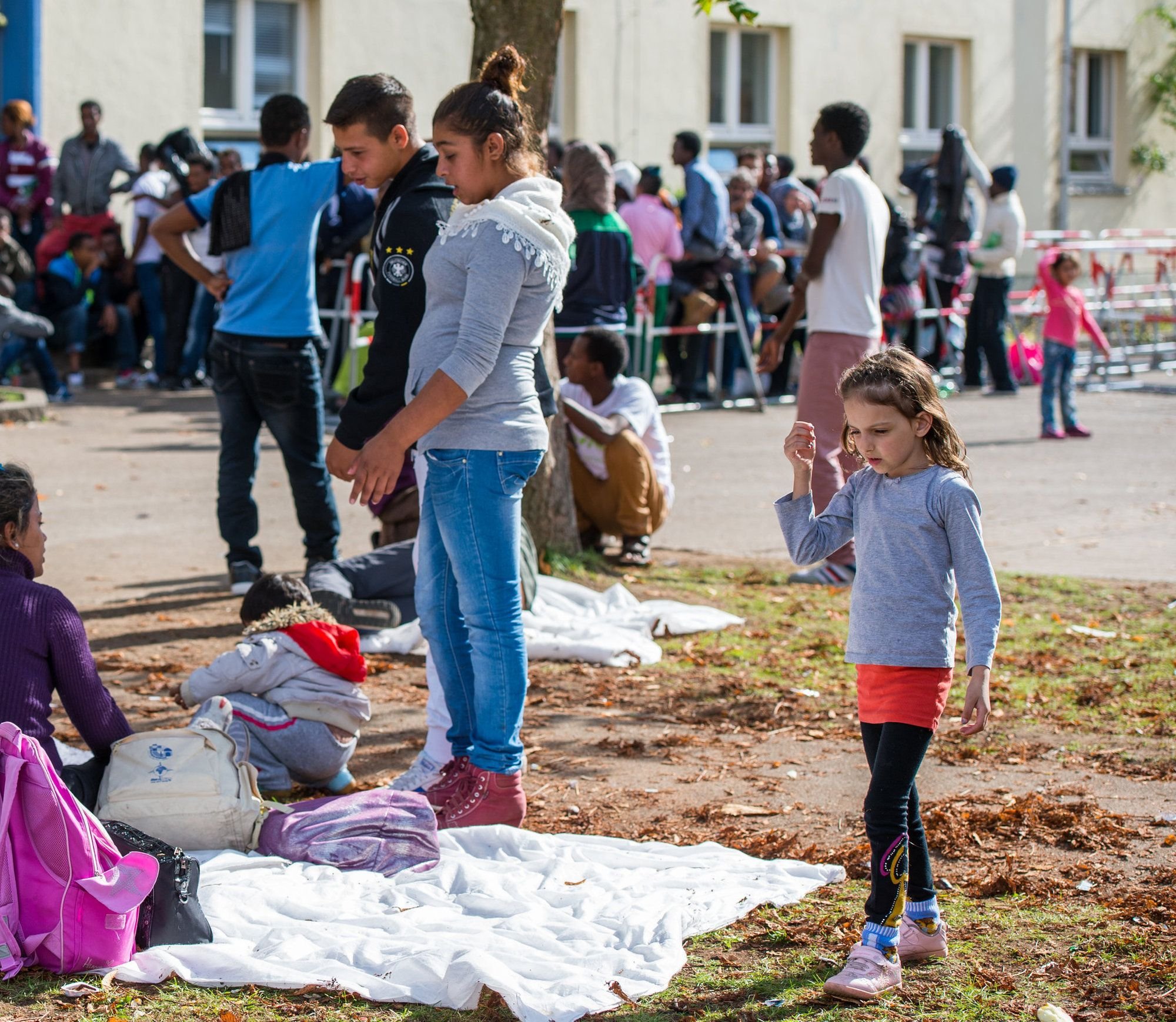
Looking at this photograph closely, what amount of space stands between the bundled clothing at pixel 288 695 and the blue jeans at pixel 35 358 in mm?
10304

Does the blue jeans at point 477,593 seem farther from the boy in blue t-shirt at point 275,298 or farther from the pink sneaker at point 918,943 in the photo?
the boy in blue t-shirt at point 275,298

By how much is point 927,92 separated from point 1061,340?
13782mm

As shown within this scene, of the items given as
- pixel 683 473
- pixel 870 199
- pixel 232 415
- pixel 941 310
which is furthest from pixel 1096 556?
pixel 941 310

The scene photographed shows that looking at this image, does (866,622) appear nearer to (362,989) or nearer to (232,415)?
(362,989)

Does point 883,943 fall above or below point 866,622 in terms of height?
below

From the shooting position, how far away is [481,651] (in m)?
4.76

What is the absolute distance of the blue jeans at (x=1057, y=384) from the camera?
13.7m

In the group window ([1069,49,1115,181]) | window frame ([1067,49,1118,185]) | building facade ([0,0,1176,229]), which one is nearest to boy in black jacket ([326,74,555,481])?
building facade ([0,0,1176,229])

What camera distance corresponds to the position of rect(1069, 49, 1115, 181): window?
28484mm

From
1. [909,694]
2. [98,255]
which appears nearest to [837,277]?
[909,694]

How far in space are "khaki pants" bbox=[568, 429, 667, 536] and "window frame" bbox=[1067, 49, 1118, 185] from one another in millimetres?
21482

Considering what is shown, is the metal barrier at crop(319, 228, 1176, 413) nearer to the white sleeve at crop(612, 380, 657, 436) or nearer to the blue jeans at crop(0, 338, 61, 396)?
the white sleeve at crop(612, 380, 657, 436)

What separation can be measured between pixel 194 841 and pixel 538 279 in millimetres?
1827

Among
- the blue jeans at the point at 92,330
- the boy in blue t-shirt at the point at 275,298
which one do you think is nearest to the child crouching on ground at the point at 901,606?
the boy in blue t-shirt at the point at 275,298
